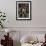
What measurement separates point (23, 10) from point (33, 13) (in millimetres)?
291

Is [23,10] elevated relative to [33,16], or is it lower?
elevated

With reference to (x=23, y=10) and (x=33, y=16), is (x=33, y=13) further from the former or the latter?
(x=23, y=10)

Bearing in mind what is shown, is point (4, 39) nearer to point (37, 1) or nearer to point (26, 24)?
point (26, 24)

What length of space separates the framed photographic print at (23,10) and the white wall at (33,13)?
86 millimetres

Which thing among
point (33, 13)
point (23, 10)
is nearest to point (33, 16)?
point (33, 13)

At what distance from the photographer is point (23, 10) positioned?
141 inches

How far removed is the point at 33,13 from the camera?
11.6ft

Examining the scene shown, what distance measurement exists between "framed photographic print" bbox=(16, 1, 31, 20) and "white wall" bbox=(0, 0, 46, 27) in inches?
3.4

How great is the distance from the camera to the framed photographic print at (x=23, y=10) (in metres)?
3.53

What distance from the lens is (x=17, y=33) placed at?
3.59m

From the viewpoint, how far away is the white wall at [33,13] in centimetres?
355

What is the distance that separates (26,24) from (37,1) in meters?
0.71

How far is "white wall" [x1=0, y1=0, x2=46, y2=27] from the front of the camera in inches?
140

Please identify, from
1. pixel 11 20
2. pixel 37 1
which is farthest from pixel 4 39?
pixel 37 1
